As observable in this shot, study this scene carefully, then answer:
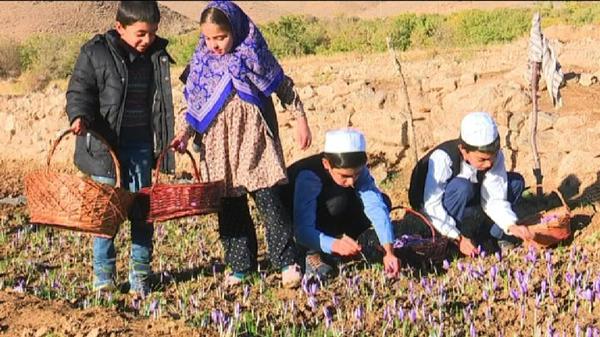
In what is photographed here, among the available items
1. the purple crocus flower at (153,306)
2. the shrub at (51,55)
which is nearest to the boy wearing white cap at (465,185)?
the purple crocus flower at (153,306)

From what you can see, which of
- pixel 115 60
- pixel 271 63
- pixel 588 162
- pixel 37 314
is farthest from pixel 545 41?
pixel 37 314

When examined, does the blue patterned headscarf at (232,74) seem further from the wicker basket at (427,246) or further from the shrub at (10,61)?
the shrub at (10,61)

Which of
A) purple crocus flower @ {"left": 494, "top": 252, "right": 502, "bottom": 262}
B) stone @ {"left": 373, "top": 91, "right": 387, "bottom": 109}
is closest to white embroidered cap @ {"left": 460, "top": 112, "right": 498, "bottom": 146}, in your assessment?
purple crocus flower @ {"left": 494, "top": 252, "right": 502, "bottom": 262}

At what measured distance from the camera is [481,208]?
5824 mm

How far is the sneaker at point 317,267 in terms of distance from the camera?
5.20m

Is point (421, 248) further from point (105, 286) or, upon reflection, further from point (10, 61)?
point (10, 61)

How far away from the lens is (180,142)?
16.0ft

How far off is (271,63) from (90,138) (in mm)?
1073

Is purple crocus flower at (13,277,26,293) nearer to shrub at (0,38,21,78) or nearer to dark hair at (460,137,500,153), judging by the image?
dark hair at (460,137,500,153)

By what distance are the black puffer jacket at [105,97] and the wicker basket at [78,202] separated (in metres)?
0.28

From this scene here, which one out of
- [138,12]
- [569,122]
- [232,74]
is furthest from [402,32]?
[138,12]

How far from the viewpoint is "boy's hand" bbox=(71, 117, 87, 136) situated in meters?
4.57

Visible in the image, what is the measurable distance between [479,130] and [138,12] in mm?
2088

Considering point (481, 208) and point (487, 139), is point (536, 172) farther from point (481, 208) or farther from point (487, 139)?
point (487, 139)
